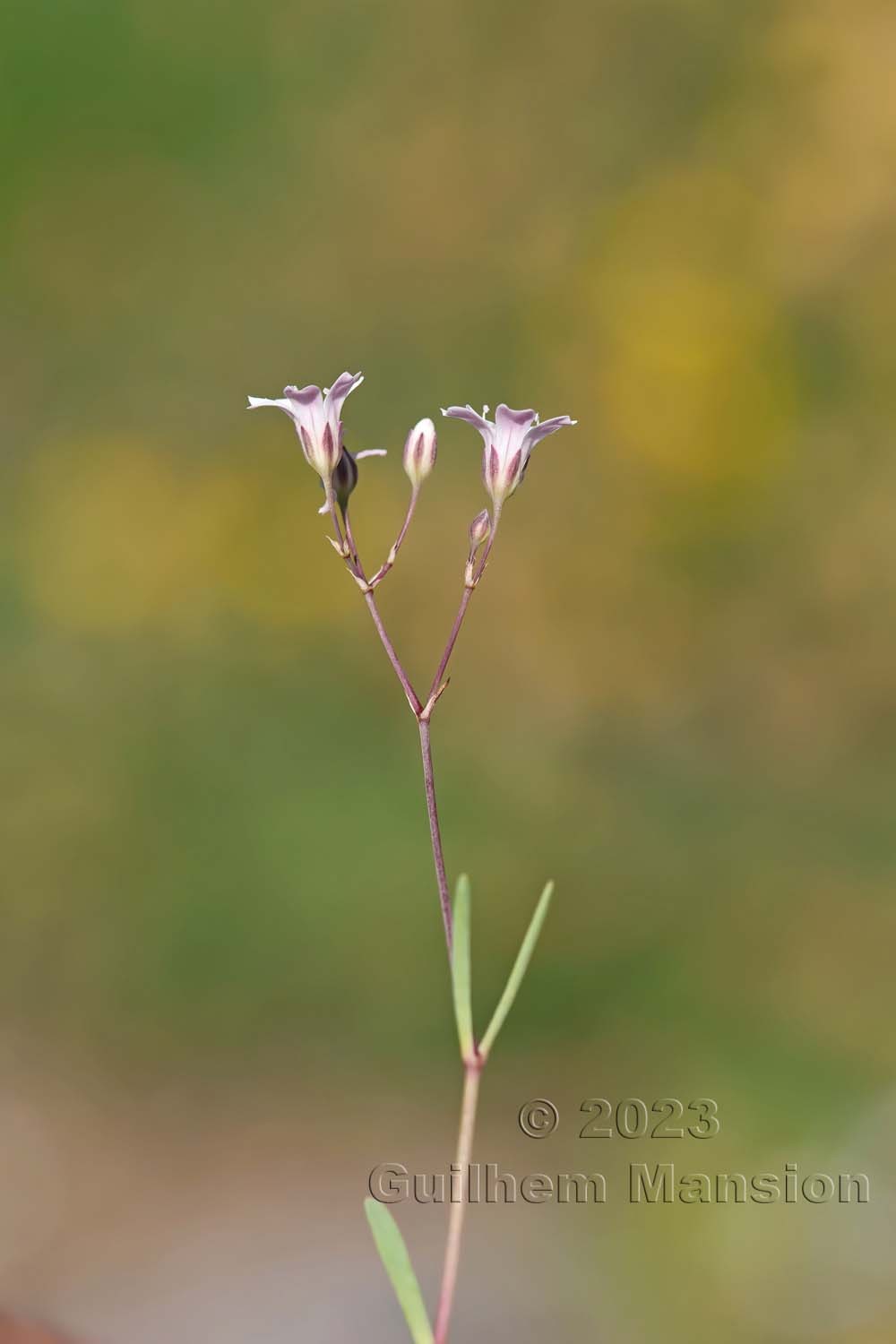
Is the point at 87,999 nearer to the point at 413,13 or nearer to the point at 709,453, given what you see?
the point at 709,453

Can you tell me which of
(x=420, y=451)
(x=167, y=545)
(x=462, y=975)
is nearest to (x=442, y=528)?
(x=167, y=545)

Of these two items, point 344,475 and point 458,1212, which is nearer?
point 458,1212

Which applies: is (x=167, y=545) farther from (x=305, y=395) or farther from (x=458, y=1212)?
(x=458, y=1212)

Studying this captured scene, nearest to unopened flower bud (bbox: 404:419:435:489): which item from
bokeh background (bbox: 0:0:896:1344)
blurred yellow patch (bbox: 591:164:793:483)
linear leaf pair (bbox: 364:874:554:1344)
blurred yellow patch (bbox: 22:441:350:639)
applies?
linear leaf pair (bbox: 364:874:554:1344)

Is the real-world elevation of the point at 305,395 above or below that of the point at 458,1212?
above

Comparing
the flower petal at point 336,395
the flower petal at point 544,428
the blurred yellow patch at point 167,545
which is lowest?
the flower petal at point 544,428

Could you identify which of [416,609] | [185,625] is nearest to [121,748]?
[185,625]

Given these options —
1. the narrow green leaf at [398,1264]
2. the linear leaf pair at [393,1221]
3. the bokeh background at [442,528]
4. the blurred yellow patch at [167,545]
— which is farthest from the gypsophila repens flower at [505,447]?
the blurred yellow patch at [167,545]

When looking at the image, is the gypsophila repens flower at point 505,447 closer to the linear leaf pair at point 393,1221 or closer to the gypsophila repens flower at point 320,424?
the gypsophila repens flower at point 320,424
